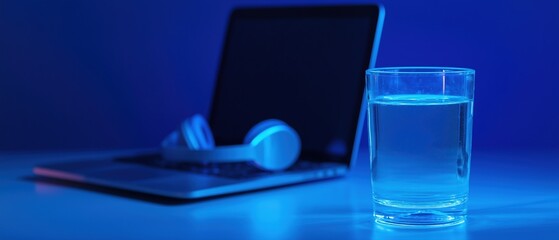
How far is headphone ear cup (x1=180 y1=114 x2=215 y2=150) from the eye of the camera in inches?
52.2

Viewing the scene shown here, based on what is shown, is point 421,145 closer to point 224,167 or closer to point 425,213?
point 425,213

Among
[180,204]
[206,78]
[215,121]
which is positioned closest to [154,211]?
[180,204]

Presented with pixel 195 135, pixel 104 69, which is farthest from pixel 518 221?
pixel 104 69

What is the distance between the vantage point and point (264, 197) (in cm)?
116

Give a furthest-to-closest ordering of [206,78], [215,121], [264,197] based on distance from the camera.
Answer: [206,78] < [215,121] < [264,197]

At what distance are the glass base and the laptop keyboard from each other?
297 millimetres

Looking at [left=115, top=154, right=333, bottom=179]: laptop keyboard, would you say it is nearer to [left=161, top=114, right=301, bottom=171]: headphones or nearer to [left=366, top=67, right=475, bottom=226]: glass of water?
[left=161, top=114, right=301, bottom=171]: headphones

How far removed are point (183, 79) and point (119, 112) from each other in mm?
147

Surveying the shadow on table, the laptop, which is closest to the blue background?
the laptop

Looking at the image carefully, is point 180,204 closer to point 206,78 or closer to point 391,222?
point 391,222

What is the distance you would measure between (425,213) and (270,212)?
201 mm

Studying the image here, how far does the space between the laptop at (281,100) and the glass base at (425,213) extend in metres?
0.26

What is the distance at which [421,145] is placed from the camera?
0.92m

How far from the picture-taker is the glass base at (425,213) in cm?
93
